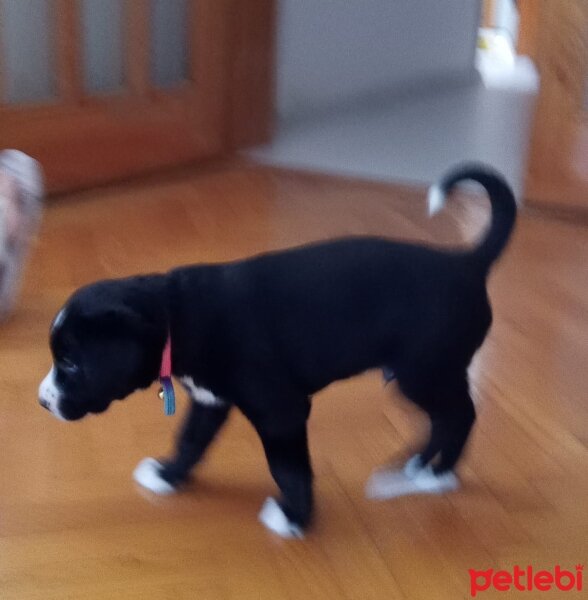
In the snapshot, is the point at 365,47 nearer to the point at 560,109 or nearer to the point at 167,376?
the point at 560,109

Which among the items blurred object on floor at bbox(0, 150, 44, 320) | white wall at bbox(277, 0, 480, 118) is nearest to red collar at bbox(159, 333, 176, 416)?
blurred object on floor at bbox(0, 150, 44, 320)

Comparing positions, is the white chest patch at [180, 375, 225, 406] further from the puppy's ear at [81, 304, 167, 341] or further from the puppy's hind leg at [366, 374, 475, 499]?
the puppy's hind leg at [366, 374, 475, 499]

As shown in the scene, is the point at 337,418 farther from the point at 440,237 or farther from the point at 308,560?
the point at 440,237

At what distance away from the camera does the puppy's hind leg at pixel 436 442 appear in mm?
927

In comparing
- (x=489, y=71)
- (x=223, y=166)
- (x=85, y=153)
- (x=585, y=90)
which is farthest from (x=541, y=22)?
(x=489, y=71)

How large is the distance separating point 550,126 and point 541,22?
0.79ft

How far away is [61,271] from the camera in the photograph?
5.42ft

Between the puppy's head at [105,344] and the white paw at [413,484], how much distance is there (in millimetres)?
316

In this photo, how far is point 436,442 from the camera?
995mm

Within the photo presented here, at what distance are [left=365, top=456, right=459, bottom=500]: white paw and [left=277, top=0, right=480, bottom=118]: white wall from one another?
2.04m

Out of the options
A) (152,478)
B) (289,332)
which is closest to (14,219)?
(152,478)

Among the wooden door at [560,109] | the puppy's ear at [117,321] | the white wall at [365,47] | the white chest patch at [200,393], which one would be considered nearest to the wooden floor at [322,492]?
the white chest patch at [200,393]

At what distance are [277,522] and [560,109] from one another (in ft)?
4.79
